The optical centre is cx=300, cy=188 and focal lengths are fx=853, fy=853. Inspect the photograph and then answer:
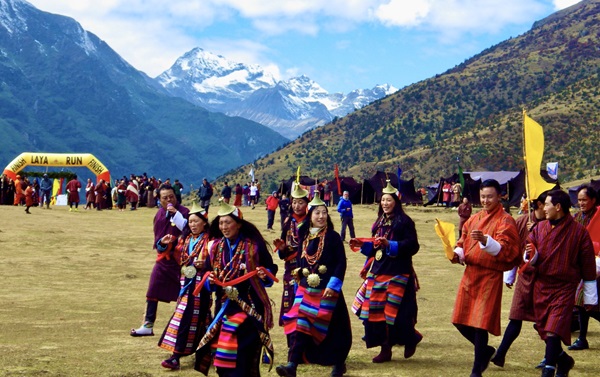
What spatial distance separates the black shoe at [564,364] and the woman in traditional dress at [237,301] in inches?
102

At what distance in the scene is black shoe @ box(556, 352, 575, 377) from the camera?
24.7 feet

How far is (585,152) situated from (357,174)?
101 ft

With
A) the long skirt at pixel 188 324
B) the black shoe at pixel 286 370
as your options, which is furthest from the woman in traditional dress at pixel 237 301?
the long skirt at pixel 188 324

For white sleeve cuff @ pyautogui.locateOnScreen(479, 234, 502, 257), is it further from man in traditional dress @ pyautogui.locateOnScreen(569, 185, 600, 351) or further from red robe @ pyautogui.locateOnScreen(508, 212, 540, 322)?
man in traditional dress @ pyautogui.locateOnScreen(569, 185, 600, 351)

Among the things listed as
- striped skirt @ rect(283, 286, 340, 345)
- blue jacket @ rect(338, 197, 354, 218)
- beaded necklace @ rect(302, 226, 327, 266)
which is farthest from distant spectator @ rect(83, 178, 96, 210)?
striped skirt @ rect(283, 286, 340, 345)

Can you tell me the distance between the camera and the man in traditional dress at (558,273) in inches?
290

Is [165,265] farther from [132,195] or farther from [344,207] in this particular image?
[132,195]

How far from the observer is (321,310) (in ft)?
25.6

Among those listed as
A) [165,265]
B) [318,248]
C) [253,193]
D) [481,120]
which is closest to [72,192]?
[253,193]

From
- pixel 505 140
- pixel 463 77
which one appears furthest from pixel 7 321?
pixel 463 77

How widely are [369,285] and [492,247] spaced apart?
1.98m

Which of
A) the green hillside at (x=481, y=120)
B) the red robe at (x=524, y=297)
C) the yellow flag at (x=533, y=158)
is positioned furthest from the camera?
the green hillside at (x=481, y=120)

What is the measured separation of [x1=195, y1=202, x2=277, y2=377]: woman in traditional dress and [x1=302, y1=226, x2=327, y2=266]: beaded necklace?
776 mm

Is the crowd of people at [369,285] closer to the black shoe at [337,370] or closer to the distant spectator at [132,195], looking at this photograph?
the black shoe at [337,370]
